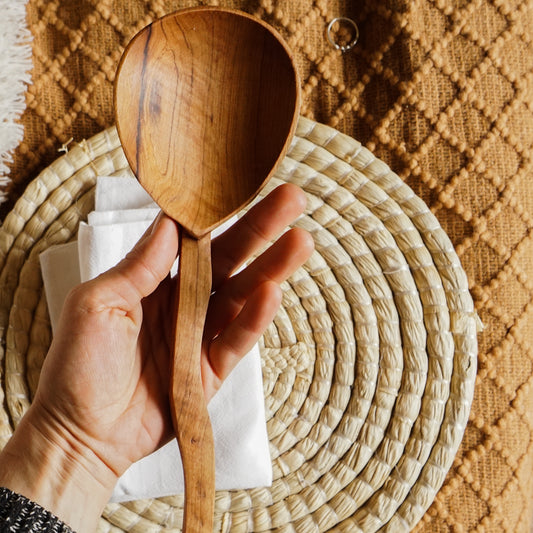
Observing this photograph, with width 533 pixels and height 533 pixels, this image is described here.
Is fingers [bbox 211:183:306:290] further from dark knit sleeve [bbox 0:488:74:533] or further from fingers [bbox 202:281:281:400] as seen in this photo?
dark knit sleeve [bbox 0:488:74:533]

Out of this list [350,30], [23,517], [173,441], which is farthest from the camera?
[350,30]

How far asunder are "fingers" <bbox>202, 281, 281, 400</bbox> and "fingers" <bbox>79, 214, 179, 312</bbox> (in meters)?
0.07

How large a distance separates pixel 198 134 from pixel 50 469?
10.1 inches

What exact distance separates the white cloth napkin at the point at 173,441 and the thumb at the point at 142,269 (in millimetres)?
85

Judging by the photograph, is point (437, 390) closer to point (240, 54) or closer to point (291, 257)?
point (291, 257)

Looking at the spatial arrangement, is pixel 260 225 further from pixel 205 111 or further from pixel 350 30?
pixel 350 30

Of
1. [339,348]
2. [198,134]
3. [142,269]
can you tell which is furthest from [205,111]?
[339,348]

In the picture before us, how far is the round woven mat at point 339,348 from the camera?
544 mm

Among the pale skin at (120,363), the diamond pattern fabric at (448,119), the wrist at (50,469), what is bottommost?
the wrist at (50,469)

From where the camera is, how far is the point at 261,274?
0.48 metres

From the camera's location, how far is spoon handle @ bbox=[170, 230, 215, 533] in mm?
419

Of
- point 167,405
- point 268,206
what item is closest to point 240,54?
point 268,206

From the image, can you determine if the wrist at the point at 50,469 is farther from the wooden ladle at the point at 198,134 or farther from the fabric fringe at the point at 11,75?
the fabric fringe at the point at 11,75

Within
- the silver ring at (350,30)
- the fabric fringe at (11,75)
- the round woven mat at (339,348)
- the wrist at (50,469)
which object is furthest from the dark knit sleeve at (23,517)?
the silver ring at (350,30)
